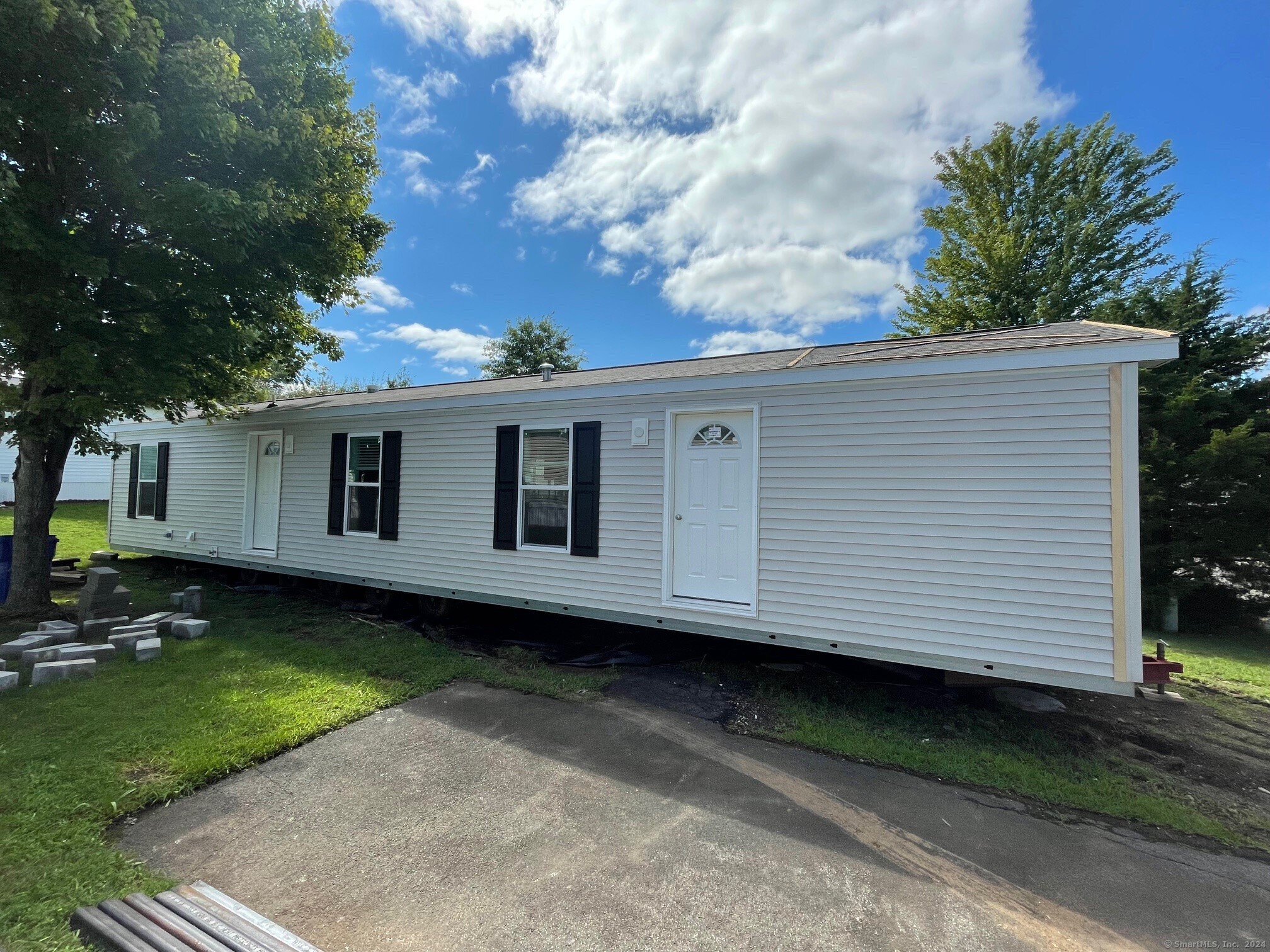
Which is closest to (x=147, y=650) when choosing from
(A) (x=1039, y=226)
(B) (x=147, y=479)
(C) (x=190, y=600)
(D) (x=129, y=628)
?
(D) (x=129, y=628)

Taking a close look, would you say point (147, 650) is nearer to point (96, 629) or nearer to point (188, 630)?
point (188, 630)

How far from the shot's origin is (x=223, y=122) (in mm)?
5453

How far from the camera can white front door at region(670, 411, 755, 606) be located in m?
4.97

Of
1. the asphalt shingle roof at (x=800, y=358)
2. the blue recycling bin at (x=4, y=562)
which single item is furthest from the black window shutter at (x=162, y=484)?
the blue recycling bin at (x=4, y=562)

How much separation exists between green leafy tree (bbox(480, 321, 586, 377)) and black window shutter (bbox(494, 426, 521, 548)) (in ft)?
65.5

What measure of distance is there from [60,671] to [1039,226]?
1961 cm

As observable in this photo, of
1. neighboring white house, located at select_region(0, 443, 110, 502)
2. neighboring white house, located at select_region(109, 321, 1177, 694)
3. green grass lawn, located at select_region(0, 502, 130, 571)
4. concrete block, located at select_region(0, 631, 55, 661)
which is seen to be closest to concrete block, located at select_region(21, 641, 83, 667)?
concrete block, located at select_region(0, 631, 55, 661)

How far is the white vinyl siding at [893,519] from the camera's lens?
381 cm

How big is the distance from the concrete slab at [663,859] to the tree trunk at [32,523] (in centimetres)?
587

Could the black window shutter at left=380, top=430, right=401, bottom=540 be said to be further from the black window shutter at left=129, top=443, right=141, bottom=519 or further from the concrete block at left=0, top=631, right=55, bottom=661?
the black window shutter at left=129, top=443, right=141, bottom=519

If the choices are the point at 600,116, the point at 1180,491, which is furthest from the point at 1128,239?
the point at 600,116

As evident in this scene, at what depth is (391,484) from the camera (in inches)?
277

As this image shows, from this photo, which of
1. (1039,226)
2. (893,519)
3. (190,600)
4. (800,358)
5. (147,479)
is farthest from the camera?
(1039,226)

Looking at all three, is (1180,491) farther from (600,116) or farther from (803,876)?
(600,116)
